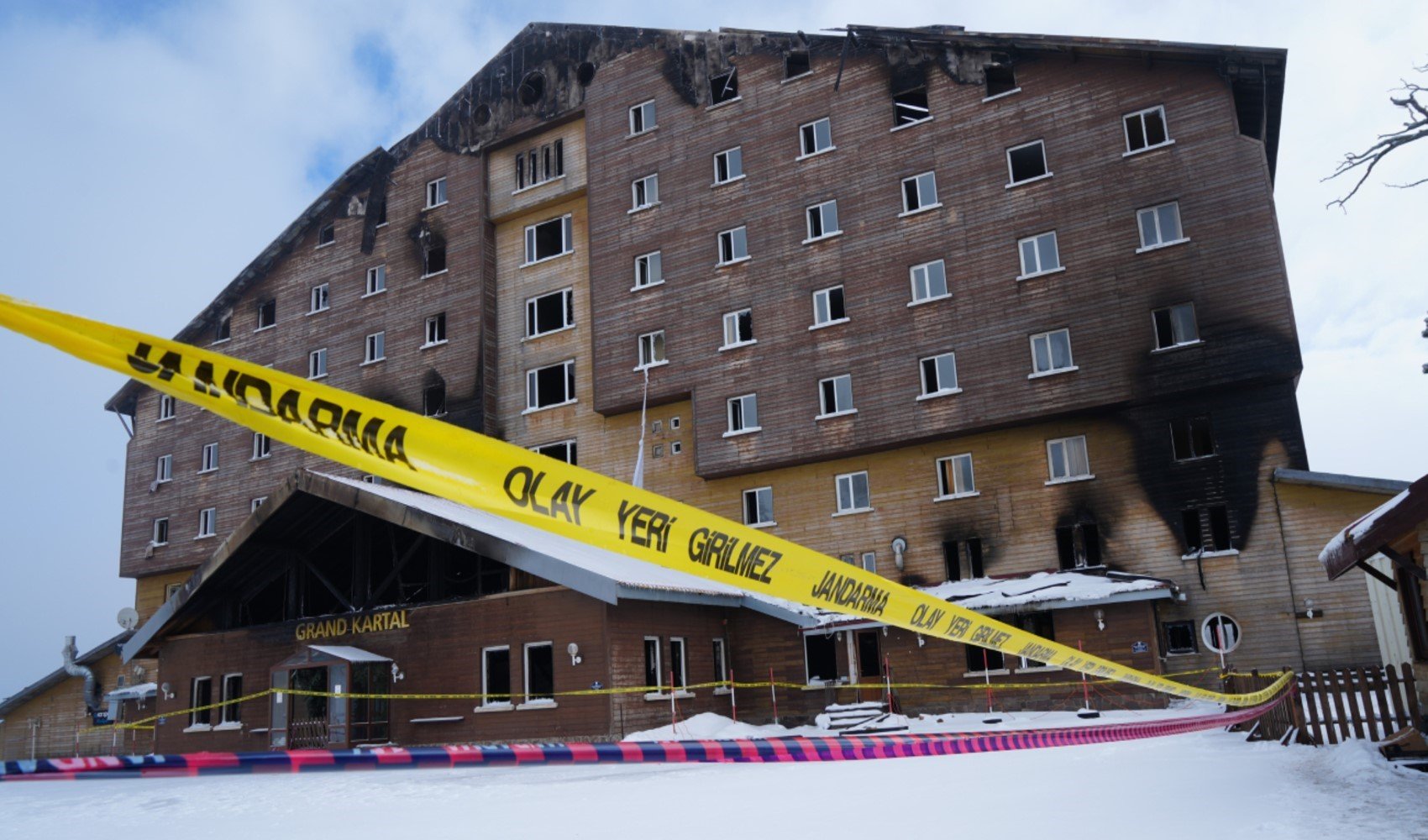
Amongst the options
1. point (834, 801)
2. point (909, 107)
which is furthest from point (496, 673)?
point (909, 107)

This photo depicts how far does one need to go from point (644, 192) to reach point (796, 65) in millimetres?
7420

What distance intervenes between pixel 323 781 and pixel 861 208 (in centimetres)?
2562

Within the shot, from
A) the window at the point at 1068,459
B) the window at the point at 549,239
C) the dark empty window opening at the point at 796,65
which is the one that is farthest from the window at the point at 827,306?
the window at the point at 549,239

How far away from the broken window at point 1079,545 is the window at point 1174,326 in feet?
19.0

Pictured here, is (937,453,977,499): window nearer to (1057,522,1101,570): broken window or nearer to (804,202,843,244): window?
(1057,522,1101,570): broken window

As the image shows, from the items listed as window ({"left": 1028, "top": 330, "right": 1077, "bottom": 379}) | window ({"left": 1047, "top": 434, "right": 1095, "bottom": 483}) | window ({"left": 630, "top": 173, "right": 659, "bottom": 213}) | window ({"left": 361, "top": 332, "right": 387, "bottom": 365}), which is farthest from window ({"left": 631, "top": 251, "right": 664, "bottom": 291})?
window ({"left": 1047, "top": 434, "right": 1095, "bottom": 483})

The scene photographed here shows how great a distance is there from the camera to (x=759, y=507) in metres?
35.8

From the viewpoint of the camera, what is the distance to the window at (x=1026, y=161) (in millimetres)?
32344

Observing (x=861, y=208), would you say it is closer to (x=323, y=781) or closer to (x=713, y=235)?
(x=713, y=235)

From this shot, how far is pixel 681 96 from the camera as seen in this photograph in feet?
127

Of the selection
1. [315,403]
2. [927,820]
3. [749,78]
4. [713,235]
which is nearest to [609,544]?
[315,403]

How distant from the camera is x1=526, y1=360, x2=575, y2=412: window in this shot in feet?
132

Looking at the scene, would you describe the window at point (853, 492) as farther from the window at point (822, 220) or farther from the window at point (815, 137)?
the window at point (815, 137)

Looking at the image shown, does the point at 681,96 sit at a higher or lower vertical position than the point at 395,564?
higher
